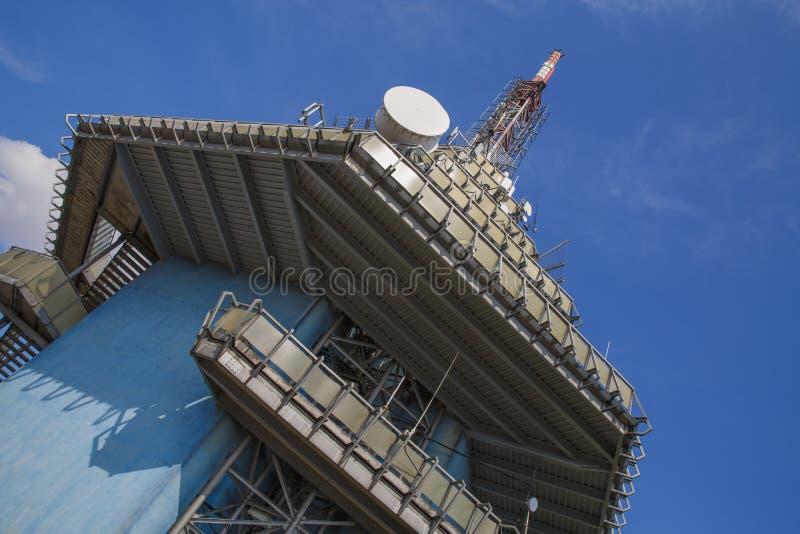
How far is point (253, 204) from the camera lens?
58.5ft

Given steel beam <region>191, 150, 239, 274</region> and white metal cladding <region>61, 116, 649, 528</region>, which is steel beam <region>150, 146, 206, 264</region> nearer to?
white metal cladding <region>61, 116, 649, 528</region>

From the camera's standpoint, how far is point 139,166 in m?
19.4

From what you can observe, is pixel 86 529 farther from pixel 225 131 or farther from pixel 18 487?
pixel 225 131

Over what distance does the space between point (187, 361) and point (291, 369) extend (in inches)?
184

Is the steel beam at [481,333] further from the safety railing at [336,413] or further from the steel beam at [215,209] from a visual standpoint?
the safety railing at [336,413]

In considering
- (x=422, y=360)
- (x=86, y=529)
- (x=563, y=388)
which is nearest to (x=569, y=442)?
(x=563, y=388)

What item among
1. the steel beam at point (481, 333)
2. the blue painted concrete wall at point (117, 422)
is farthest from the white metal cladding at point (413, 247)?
the blue painted concrete wall at point (117, 422)

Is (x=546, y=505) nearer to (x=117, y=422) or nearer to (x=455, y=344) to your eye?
(x=455, y=344)

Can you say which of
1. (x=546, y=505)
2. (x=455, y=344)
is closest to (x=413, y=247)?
(x=455, y=344)

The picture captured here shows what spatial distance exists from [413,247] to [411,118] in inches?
218

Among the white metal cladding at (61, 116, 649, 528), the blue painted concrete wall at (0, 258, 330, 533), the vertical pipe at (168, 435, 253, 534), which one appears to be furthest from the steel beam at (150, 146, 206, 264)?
the vertical pipe at (168, 435, 253, 534)

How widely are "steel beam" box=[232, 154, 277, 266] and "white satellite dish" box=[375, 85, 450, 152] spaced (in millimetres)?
5244

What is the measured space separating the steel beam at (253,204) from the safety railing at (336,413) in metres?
4.42

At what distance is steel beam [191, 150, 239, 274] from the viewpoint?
1750 centimetres
